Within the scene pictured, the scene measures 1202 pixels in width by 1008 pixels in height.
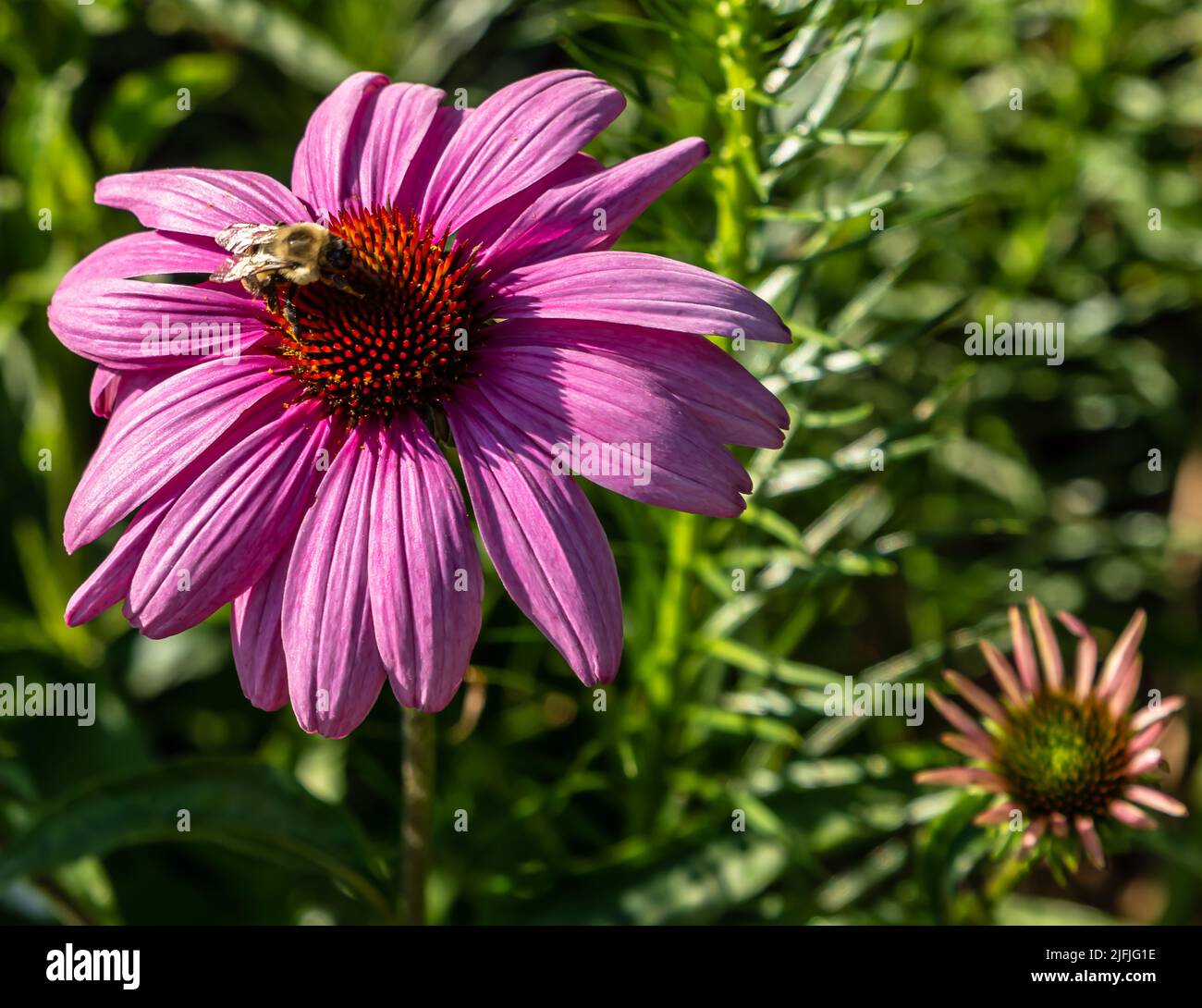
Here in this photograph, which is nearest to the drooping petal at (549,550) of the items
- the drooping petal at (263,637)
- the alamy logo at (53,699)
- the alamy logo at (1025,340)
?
the drooping petal at (263,637)

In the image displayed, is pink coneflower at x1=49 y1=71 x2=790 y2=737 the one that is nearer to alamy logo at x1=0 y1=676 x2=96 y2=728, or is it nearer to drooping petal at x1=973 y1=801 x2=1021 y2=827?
drooping petal at x1=973 y1=801 x2=1021 y2=827

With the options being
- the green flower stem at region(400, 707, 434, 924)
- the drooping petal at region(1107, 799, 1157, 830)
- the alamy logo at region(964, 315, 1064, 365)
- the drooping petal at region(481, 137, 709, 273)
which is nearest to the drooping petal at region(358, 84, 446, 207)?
the drooping petal at region(481, 137, 709, 273)

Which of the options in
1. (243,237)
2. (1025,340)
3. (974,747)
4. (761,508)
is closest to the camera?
(243,237)

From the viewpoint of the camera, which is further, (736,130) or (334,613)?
(736,130)

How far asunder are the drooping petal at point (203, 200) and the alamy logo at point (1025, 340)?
4.74 ft

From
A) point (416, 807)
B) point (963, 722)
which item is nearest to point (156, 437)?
point (416, 807)

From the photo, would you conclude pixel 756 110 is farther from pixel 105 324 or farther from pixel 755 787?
pixel 755 787

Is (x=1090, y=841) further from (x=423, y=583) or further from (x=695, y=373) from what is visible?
(x=423, y=583)

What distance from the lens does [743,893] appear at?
5.59ft

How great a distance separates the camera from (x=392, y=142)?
1.38m

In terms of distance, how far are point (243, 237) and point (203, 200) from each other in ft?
0.54
